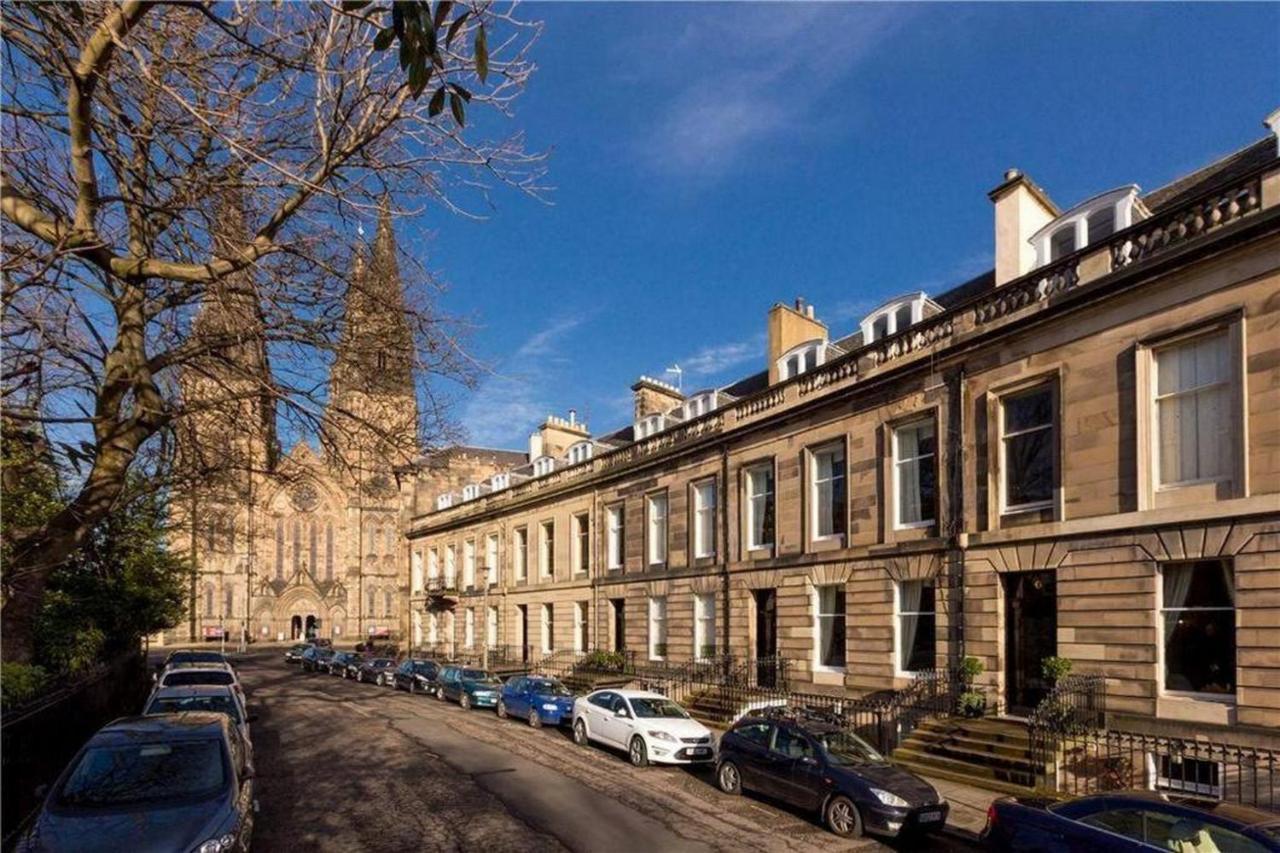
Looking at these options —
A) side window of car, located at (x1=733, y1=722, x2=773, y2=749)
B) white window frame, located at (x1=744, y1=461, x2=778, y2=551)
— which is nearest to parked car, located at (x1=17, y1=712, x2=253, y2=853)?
side window of car, located at (x1=733, y1=722, x2=773, y2=749)

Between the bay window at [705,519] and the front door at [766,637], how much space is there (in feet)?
10.3

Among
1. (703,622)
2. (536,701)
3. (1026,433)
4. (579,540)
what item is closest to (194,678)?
(536,701)

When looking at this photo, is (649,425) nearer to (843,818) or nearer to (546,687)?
(546,687)

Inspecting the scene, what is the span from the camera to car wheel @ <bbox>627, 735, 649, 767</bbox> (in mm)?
16719

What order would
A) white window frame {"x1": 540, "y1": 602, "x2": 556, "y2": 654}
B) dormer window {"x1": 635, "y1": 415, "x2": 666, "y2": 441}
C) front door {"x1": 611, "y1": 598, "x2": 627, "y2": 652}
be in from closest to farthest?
front door {"x1": 611, "y1": 598, "x2": 627, "y2": 652} → dormer window {"x1": 635, "y1": 415, "x2": 666, "y2": 441} → white window frame {"x1": 540, "y1": 602, "x2": 556, "y2": 654}

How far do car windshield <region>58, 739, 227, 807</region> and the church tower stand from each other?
12.7 ft

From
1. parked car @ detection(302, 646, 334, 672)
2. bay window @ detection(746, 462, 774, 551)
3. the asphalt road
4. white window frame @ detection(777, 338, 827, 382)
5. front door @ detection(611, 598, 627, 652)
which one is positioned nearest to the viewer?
the asphalt road

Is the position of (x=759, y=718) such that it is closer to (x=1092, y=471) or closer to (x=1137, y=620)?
(x=1137, y=620)

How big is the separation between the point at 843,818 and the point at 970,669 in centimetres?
636

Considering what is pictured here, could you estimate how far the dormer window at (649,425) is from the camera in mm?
34450

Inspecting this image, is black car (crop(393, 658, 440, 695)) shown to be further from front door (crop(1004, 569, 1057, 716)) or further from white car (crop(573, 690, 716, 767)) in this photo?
front door (crop(1004, 569, 1057, 716))

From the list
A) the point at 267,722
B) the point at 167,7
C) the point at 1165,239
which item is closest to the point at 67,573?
the point at 267,722

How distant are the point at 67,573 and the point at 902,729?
65.8 ft

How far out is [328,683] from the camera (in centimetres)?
3675
